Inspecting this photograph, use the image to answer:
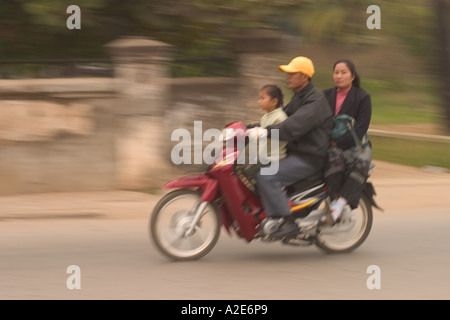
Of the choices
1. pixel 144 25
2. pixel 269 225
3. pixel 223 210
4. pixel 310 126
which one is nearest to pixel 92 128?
pixel 144 25

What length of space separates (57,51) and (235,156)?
6.49 meters

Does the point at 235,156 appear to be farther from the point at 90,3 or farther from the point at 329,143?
the point at 90,3

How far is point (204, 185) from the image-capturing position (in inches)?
279

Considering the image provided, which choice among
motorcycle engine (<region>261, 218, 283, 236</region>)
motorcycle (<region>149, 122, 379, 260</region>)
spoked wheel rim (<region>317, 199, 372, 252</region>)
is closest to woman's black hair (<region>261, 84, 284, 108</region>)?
motorcycle (<region>149, 122, 379, 260</region>)

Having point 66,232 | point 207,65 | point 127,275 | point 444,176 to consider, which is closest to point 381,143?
point 444,176

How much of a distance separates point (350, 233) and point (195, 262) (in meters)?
1.45

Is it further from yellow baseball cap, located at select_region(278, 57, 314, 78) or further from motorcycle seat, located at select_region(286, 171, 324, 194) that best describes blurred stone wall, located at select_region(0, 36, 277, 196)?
yellow baseball cap, located at select_region(278, 57, 314, 78)

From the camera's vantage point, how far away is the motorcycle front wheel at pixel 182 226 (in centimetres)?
699

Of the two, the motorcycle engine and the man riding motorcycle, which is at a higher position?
the man riding motorcycle

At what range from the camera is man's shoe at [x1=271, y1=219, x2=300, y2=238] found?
7105 mm

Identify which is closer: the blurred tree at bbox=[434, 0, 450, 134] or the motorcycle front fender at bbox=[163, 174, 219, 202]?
the motorcycle front fender at bbox=[163, 174, 219, 202]

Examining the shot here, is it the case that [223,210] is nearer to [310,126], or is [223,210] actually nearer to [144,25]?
[310,126]

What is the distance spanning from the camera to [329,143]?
7.34 meters

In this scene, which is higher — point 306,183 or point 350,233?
point 306,183
